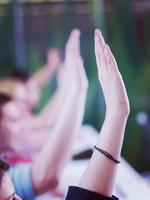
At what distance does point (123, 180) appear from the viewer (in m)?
1.58

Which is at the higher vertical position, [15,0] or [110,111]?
[15,0]

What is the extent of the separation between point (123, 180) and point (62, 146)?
0.77 ft

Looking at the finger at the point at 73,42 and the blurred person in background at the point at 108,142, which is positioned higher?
the finger at the point at 73,42

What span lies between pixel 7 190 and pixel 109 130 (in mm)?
351

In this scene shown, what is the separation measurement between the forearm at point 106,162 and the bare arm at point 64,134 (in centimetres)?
20

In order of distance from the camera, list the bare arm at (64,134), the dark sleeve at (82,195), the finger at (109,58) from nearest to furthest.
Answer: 1. the dark sleeve at (82,195)
2. the finger at (109,58)
3. the bare arm at (64,134)

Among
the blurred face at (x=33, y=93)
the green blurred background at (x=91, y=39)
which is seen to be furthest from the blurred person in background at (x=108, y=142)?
the blurred face at (x=33, y=93)

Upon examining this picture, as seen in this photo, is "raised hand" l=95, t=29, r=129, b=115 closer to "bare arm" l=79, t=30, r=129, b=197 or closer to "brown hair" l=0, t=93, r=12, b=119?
"bare arm" l=79, t=30, r=129, b=197

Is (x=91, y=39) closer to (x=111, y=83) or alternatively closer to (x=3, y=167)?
(x=111, y=83)

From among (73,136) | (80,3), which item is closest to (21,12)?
(80,3)

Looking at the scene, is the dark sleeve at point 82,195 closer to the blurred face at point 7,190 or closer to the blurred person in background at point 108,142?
the blurred person in background at point 108,142

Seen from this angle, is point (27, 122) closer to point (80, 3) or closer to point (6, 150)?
point (6, 150)

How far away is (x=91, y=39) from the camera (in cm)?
159

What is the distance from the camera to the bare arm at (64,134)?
1.54 meters
